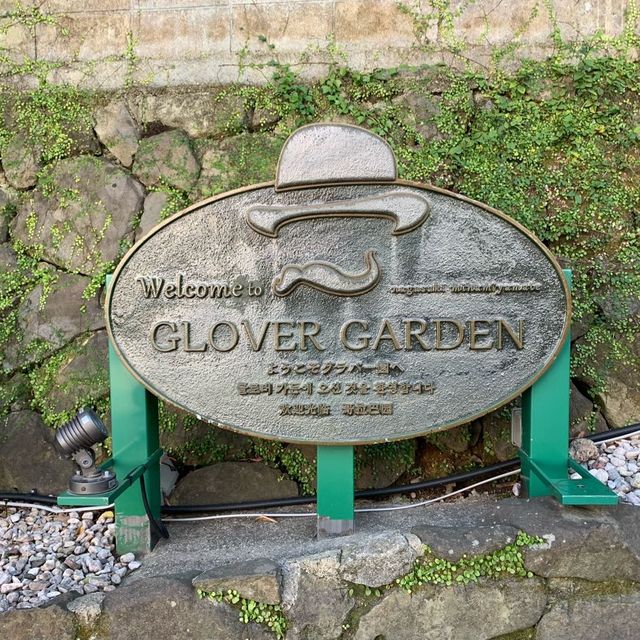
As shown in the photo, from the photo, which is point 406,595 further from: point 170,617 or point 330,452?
point 170,617

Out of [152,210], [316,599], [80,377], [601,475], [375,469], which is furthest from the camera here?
[152,210]

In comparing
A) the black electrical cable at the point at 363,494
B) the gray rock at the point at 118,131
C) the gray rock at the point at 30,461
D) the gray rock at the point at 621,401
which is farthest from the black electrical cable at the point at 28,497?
the gray rock at the point at 621,401

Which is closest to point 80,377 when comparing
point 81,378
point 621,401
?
point 81,378

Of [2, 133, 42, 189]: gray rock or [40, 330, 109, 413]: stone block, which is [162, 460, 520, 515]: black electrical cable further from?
[2, 133, 42, 189]: gray rock

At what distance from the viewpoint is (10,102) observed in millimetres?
4371

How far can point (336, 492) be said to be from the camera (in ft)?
10.1

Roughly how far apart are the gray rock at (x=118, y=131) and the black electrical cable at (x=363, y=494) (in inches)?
90.6

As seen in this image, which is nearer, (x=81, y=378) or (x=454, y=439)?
(x=454, y=439)

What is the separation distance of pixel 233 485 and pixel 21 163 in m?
2.71

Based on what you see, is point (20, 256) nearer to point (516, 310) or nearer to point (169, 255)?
point (169, 255)

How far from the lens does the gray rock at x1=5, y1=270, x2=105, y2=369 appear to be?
4.09m

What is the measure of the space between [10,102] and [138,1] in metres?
1.17

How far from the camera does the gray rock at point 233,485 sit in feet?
12.5

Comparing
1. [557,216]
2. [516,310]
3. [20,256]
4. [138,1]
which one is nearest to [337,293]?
[516,310]
